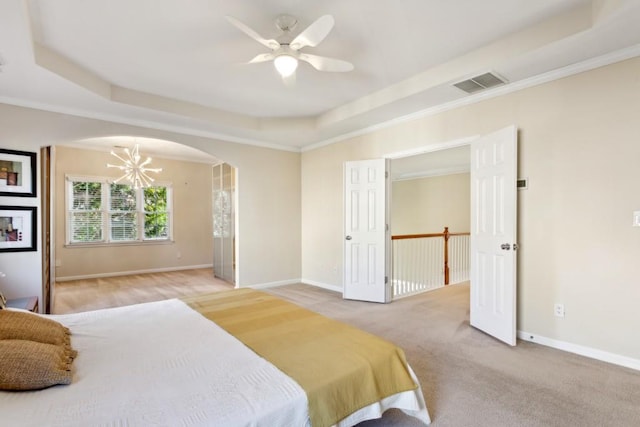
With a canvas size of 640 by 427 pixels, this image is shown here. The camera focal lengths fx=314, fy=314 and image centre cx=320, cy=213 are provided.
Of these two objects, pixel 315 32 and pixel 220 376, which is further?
pixel 315 32

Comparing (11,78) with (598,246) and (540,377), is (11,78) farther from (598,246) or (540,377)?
(598,246)

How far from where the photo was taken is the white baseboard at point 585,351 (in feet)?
8.30

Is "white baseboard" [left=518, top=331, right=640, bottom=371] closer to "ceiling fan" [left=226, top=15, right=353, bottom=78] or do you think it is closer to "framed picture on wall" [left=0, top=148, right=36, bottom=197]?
"ceiling fan" [left=226, top=15, right=353, bottom=78]

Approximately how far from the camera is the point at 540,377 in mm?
2389

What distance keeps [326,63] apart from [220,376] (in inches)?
92.7

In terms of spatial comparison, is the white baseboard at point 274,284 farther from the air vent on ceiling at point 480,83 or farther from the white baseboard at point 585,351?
the air vent on ceiling at point 480,83

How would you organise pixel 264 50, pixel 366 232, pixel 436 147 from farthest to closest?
pixel 366 232, pixel 436 147, pixel 264 50

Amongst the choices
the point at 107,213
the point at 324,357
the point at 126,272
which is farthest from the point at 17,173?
the point at 324,357

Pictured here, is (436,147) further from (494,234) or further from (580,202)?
(580,202)

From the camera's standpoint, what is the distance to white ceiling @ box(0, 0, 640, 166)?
2.31 metres

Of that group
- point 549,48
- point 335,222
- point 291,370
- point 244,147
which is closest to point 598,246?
point 549,48

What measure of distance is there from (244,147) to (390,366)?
4504 mm

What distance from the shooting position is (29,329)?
1583mm

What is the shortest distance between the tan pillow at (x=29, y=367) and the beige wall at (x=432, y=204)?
6645 millimetres
